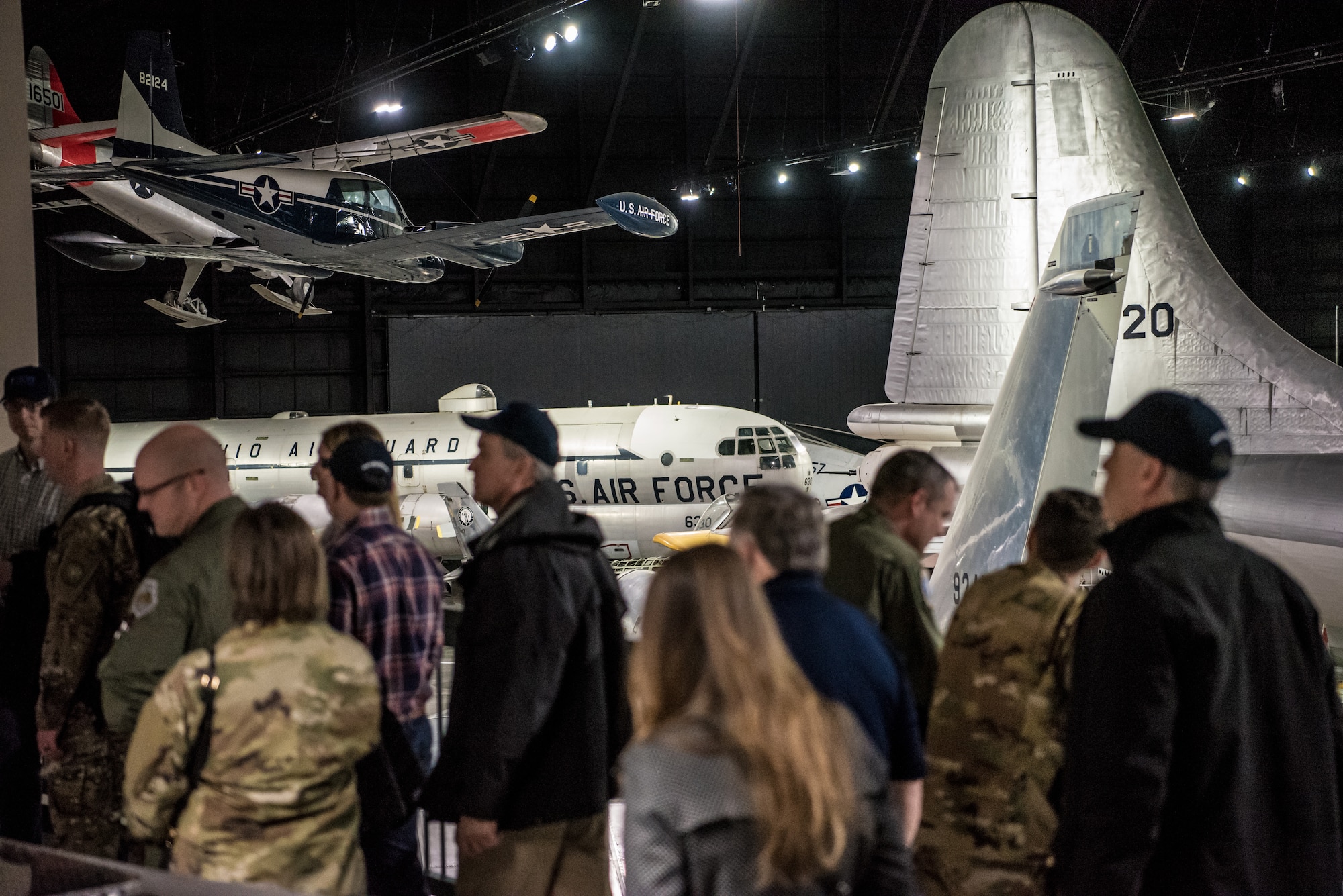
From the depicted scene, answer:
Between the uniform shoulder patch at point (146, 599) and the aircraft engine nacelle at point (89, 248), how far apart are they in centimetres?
1555

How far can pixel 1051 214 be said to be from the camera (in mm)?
7391

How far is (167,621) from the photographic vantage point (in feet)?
9.11

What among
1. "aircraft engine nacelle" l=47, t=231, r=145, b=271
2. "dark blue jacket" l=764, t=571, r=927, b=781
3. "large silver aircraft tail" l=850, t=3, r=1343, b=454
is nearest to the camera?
"dark blue jacket" l=764, t=571, r=927, b=781

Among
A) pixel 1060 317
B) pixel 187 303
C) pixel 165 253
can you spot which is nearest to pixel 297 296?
pixel 187 303

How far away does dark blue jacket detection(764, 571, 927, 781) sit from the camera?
6.87 ft

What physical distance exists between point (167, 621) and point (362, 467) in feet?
2.41

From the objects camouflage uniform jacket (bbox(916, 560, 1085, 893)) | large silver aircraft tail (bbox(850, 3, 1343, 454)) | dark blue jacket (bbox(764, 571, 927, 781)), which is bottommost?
camouflage uniform jacket (bbox(916, 560, 1085, 893))

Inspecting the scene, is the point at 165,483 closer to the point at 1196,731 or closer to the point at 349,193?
the point at 1196,731

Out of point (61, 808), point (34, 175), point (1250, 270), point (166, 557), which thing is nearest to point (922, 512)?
point (166, 557)

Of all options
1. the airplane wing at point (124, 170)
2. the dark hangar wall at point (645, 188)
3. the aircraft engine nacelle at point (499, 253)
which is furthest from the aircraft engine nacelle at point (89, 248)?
the dark hangar wall at point (645, 188)

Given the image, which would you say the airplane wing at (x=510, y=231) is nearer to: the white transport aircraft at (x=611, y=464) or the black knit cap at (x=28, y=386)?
the white transport aircraft at (x=611, y=464)

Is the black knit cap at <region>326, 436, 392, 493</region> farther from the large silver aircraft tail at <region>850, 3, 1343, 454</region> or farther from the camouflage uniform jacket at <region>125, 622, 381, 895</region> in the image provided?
the large silver aircraft tail at <region>850, 3, 1343, 454</region>

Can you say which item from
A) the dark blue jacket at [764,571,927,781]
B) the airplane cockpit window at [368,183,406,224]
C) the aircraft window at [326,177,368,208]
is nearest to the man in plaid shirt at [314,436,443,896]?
the dark blue jacket at [764,571,927,781]

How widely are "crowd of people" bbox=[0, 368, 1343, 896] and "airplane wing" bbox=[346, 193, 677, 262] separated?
417 inches
